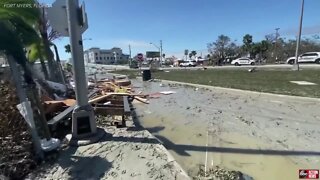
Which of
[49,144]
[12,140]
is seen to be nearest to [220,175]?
[49,144]

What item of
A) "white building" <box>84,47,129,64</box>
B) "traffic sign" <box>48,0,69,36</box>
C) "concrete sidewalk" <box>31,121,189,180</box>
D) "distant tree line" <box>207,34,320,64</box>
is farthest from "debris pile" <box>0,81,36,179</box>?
"white building" <box>84,47,129,64</box>

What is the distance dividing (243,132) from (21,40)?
4.93 meters

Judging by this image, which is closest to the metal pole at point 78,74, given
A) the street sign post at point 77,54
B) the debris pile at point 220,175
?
the street sign post at point 77,54

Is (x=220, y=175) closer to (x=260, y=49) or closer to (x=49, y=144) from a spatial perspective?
(x=49, y=144)

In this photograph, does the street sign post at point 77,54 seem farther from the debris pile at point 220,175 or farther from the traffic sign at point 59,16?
the debris pile at point 220,175

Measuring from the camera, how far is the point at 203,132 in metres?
6.84

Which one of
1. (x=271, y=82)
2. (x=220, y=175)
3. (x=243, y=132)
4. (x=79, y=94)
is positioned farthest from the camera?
(x=271, y=82)

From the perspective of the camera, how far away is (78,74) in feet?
18.4

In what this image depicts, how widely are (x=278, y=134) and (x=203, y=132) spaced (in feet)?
5.33

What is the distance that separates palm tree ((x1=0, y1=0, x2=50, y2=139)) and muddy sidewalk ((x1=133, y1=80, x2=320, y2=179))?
2.50 metres

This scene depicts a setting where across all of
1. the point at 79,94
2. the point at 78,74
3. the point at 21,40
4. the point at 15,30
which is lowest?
the point at 79,94

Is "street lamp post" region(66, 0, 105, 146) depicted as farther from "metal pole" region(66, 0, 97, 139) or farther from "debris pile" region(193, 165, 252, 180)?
"debris pile" region(193, 165, 252, 180)

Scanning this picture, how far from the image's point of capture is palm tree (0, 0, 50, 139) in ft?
15.0

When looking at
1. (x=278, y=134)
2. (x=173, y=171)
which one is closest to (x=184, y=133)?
(x=278, y=134)
